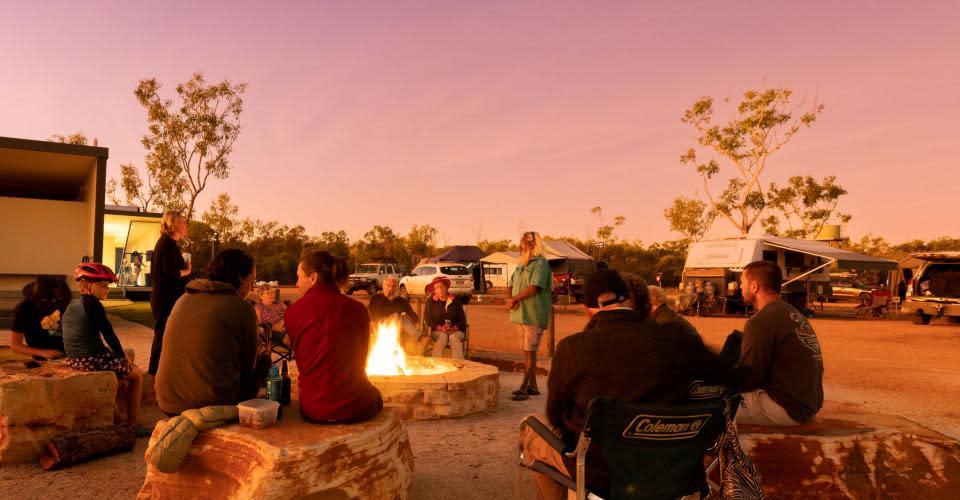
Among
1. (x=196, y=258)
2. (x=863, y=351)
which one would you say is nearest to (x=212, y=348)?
(x=863, y=351)

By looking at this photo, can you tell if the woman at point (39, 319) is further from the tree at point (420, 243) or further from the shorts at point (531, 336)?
the tree at point (420, 243)

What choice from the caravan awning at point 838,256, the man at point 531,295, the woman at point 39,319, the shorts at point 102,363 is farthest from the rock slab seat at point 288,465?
the caravan awning at point 838,256

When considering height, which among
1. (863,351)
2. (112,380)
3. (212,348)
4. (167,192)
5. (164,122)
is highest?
(164,122)

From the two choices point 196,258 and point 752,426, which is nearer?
point 752,426

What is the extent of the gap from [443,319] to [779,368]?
16.6ft

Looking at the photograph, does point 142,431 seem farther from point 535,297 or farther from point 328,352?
point 535,297

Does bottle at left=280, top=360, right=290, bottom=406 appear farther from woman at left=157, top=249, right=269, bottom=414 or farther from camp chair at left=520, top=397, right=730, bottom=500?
camp chair at left=520, top=397, right=730, bottom=500

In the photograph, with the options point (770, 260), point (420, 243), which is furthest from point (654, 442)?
point (420, 243)

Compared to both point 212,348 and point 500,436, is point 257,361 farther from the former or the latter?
point 500,436

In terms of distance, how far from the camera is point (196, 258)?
3569 cm

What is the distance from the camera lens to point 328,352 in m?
3.00

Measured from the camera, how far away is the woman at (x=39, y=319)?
475 cm

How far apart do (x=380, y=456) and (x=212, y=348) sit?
100cm

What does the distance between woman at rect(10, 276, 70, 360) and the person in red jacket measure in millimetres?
2956
